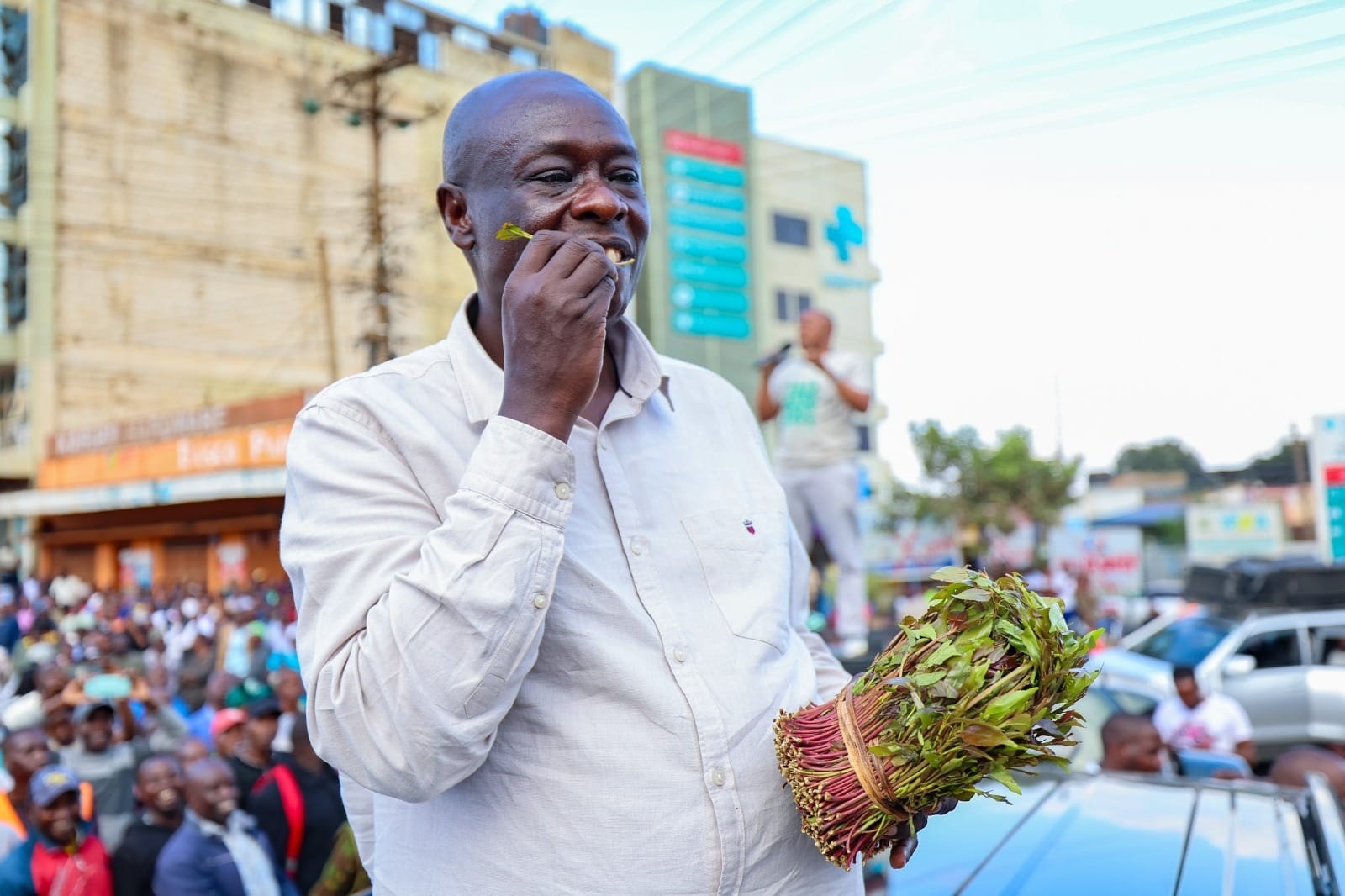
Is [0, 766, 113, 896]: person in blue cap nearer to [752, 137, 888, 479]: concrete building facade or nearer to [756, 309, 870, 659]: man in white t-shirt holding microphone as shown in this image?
Result: [756, 309, 870, 659]: man in white t-shirt holding microphone

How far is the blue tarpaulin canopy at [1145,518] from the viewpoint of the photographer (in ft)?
117

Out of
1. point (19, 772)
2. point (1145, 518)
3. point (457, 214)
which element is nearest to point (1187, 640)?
point (19, 772)

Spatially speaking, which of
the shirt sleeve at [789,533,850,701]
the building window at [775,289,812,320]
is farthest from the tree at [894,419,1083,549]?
the shirt sleeve at [789,533,850,701]

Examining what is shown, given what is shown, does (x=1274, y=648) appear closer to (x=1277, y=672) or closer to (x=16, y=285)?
(x=1277, y=672)

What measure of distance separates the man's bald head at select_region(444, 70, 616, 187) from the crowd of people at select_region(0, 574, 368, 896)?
6.61 feet

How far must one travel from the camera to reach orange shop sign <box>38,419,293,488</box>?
854 inches

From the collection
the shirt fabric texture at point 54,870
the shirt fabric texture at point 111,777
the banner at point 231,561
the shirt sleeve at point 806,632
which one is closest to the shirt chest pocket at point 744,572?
the shirt sleeve at point 806,632

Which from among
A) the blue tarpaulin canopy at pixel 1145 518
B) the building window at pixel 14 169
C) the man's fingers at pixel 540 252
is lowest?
the blue tarpaulin canopy at pixel 1145 518

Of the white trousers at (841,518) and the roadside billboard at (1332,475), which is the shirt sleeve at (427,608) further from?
the roadside billboard at (1332,475)

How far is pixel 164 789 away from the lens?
16.7ft

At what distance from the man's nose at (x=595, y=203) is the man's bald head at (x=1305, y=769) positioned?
497cm

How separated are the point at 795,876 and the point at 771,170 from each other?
105 feet

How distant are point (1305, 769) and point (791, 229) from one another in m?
30.1

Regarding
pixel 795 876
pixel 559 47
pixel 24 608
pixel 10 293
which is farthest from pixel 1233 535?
pixel 10 293
